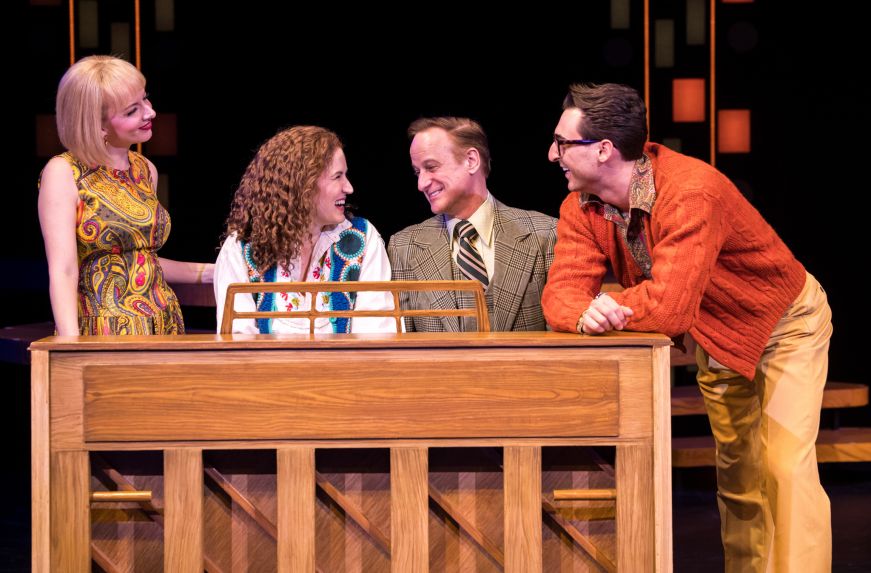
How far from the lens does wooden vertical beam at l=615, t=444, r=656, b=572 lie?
7.91 ft

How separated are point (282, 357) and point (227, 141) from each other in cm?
341

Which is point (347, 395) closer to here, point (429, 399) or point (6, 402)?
point (429, 399)

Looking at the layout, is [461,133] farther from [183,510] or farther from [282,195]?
[183,510]

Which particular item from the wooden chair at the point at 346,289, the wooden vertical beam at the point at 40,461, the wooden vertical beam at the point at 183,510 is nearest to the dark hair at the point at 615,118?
the wooden chair at the point at 346,289

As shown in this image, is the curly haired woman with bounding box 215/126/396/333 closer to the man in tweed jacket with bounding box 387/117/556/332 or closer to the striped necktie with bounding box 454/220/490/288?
the man in tweed jacket with bounding box 387/117/556/332

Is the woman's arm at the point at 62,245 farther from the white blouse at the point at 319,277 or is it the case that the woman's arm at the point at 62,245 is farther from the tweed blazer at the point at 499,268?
the tweed blazer at the point at 499,268

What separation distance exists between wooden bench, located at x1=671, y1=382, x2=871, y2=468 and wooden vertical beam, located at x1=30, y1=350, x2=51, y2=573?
3.00 m

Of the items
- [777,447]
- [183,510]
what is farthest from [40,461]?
[777,447]

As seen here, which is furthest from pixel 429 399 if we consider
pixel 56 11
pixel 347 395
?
pixel 56 11

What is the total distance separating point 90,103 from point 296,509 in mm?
1266

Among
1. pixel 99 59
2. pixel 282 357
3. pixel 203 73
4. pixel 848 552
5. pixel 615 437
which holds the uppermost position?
pixel 203 73

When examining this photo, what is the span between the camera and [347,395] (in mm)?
2396

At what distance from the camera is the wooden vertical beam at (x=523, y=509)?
2.41 metres

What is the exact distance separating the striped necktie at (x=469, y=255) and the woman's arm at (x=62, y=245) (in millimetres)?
993
